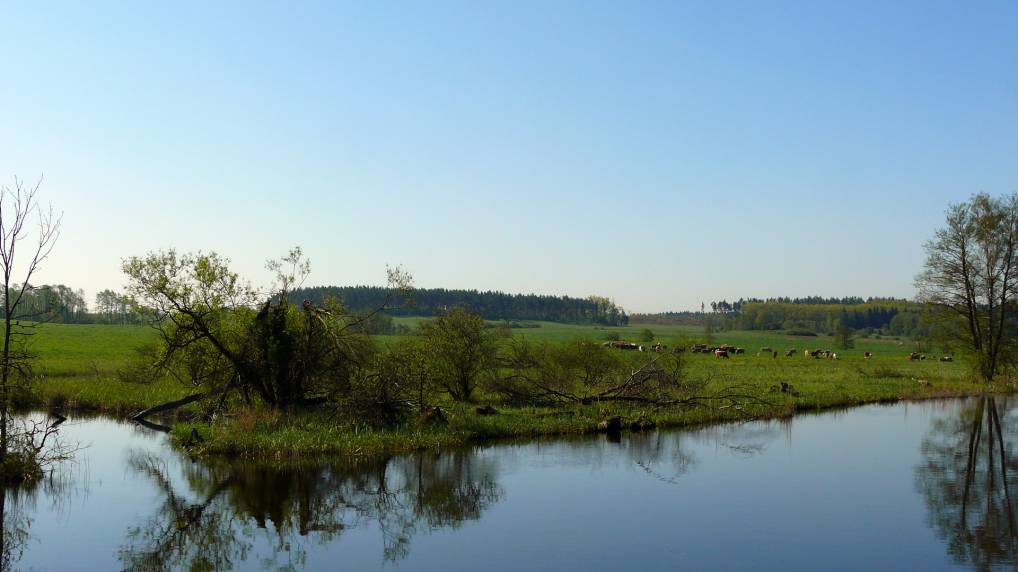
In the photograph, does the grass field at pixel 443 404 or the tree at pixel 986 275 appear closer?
the grass field at pixel 443 404

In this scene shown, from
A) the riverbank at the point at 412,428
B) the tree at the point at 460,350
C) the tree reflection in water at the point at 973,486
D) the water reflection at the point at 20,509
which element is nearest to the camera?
the water reflection at the point at 20,509

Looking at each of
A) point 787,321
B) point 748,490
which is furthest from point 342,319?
point 787,321

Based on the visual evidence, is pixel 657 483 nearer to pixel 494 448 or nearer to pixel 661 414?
pixel 494 448

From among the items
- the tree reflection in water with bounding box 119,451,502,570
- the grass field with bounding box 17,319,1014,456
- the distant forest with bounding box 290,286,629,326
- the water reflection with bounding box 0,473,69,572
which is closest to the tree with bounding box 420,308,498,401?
the grass field with bounding box 17,319,1014,456

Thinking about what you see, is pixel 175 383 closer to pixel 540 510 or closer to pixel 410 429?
pixel 410 429

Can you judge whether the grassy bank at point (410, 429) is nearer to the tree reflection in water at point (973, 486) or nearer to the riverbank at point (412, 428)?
the riverbank at point (412, 428)

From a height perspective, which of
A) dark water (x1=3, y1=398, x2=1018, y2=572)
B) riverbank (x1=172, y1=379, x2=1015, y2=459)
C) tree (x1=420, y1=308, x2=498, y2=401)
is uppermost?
tree (x1=420, y1=308, x2=498, y2=401)

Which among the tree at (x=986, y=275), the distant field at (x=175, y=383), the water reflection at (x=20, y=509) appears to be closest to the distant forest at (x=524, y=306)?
the distant field at (x=175, y=383)

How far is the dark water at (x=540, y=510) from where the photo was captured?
13.6 metres

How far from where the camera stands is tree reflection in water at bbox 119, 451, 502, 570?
14000 millimetres

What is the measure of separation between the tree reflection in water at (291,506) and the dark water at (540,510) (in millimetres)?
55

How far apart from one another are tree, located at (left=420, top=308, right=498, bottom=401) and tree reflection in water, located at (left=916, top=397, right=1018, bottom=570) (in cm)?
1559

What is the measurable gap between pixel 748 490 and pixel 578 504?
4.34 meters

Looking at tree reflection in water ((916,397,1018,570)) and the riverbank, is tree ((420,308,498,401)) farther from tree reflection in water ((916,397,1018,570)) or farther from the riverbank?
tree reflection in water ((916,397,1018,570))
